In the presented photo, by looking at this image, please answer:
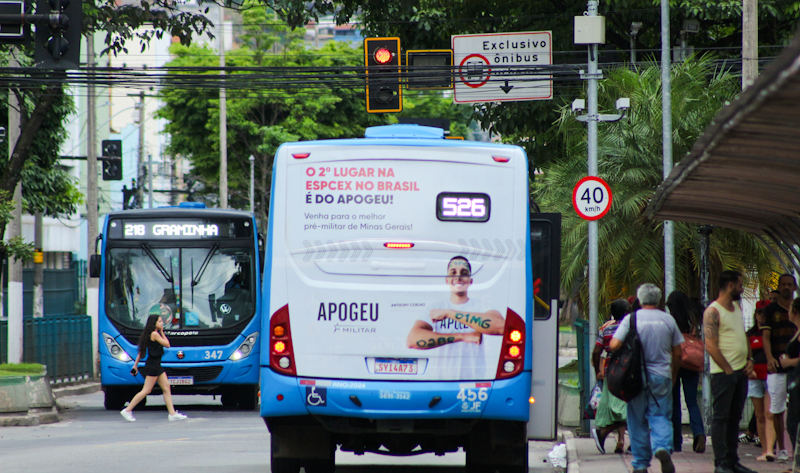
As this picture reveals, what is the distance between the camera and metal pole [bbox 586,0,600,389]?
45.8ft

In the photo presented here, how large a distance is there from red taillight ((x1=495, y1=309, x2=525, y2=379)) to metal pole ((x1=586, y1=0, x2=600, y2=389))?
517 cm

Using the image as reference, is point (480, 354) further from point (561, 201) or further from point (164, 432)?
point (561, 201)

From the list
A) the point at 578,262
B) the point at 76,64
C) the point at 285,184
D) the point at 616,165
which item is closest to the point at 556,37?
the point at 616,165

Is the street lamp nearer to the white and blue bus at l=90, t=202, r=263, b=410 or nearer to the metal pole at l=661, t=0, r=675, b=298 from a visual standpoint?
the metal pole at l=661, t=0, r=675, b=298

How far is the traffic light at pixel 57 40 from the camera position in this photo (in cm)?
1233

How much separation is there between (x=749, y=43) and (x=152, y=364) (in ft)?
30.5

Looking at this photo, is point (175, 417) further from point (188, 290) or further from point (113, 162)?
point (113, 162)

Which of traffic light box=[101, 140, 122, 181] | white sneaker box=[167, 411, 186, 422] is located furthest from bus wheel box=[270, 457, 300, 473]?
traffic light box=[101, 140, 122, 181]

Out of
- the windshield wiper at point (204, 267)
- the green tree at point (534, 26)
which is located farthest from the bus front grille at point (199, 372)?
the green tree at point (534, 26)

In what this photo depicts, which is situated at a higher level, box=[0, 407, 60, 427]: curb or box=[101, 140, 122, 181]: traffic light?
box=[101, 140, 122, 181]: traffic light

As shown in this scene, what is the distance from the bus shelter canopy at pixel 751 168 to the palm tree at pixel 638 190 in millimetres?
6346

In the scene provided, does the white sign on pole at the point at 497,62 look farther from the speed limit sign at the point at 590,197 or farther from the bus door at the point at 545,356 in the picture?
the bus door at the point at 545,356

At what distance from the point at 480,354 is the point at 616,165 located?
10.5m

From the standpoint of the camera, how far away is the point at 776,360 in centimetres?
975
